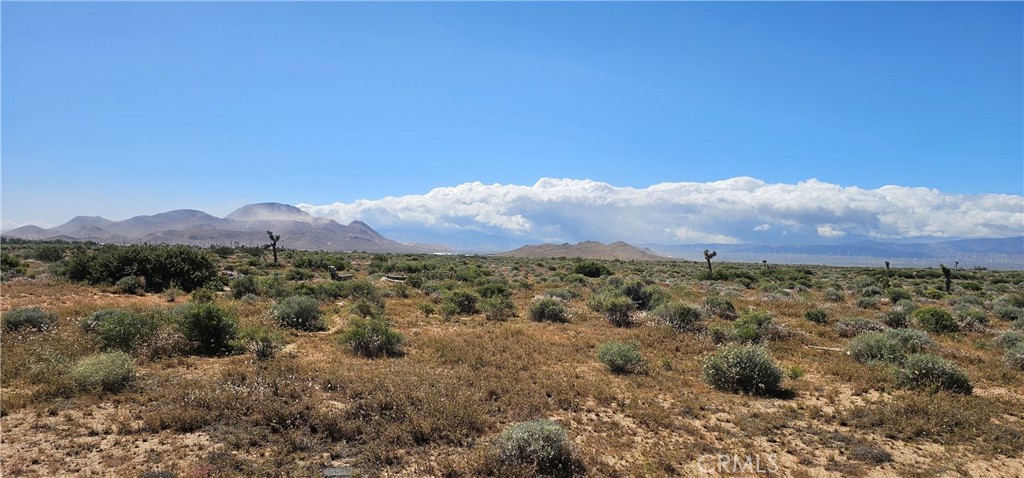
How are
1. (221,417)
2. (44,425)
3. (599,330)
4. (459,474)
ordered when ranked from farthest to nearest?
(599,330)
(221,417)
(44,425)
(459,474)

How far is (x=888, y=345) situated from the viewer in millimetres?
12742

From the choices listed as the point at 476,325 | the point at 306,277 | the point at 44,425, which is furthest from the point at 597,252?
the point at 44,425

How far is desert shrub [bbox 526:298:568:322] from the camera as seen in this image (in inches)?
738

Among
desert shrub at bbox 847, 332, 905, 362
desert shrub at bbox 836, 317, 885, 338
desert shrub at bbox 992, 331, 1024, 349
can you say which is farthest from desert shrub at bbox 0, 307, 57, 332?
desert shrub at bbox 992, 331, 1024, 349

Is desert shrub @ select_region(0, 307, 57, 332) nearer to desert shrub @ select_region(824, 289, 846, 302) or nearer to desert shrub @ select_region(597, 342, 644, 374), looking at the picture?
desert shrub @ select_region(597, 342, 644, 374)

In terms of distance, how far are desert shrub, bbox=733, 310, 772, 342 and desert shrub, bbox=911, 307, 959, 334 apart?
606 centimetres

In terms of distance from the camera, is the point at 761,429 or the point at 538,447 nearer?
the point at 538,447

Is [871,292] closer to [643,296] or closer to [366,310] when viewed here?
[643,296]

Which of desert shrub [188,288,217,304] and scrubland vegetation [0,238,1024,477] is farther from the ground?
desert shrub [188,288,217,304]

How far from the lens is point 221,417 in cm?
770

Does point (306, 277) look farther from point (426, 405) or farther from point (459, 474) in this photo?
point (459, 474)

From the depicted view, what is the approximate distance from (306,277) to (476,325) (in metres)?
19.6

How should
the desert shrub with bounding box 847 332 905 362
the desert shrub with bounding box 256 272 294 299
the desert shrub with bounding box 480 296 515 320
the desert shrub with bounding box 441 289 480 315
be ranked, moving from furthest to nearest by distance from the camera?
the desert shrub with bounding box 256 272 294 299 < the desert shrub with bounding box 441 289 480 315 < the desert shrub with bounding box 480 296 515 320 < the desert shrub with bounding box 847 332 905 362

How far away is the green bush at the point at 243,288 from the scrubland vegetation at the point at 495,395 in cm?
421
